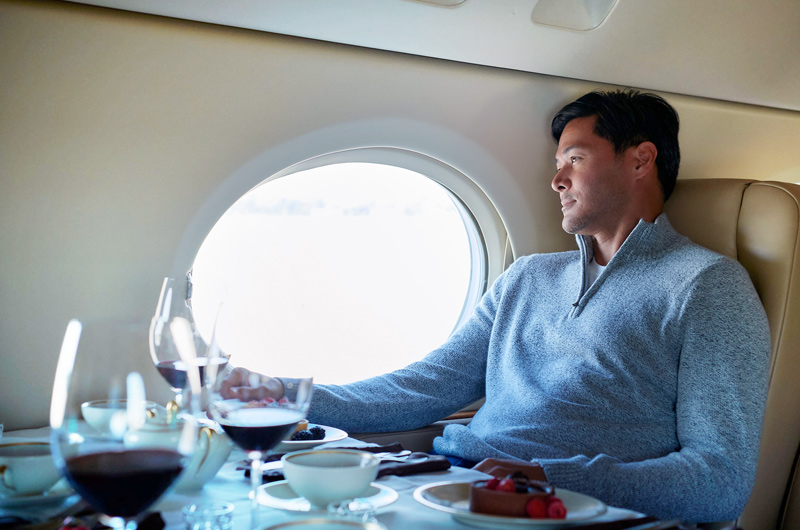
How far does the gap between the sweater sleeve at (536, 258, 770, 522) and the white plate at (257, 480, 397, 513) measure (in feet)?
1.56

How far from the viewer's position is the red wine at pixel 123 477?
2.06 feet

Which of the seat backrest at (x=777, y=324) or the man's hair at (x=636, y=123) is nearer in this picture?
the seat backrest at (x=777, y=324)

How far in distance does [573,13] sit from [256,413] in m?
1.63

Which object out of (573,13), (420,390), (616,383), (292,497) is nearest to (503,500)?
(292,497)

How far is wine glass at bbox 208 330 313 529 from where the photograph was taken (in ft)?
2.74

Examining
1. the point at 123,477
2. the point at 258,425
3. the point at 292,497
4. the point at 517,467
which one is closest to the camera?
the point at 123,477

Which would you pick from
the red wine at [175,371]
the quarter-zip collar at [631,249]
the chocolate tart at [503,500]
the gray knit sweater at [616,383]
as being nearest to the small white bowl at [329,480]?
the chocolate tart at [503,500]

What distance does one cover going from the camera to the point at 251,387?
2.88 feet

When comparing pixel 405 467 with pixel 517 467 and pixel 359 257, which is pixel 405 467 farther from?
pixel 359 257

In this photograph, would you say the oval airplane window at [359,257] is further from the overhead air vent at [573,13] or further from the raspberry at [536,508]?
the raspberry at [536,508]

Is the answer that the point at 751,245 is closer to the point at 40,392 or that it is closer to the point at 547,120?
the point at 547,120

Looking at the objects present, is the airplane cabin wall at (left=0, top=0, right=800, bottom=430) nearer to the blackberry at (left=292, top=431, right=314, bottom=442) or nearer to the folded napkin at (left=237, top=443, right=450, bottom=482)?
the blackberry at (left=292, top=431, right=314, bottom=442)

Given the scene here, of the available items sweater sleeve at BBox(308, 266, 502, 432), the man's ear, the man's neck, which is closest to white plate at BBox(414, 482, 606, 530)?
sweater sleeve at BBox(308, 266, 502, 432)

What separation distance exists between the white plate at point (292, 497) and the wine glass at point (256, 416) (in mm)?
74
